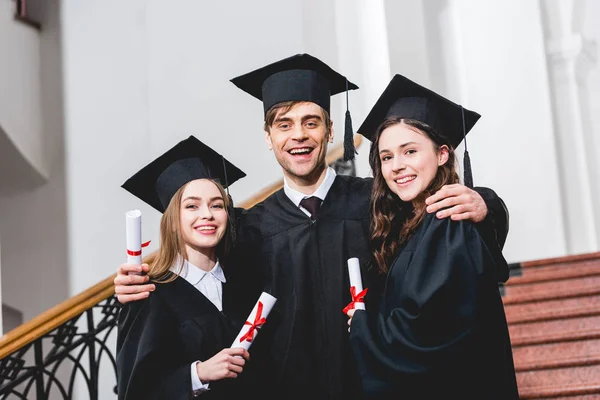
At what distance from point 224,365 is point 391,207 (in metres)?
0.85

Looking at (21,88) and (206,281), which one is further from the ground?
(21,88)

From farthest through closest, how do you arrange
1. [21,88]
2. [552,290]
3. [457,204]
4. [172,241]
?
[21,88] < [552,290] < [172,241] < [457,204]

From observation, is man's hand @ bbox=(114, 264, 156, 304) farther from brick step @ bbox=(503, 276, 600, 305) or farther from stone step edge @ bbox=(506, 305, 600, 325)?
brick step @ bbox=(503, 276, 600, 305)

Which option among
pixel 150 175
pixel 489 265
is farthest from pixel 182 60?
pixel 489 265

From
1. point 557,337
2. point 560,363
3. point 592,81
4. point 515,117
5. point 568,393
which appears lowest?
point 568,393

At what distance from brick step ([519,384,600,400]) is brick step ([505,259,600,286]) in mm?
1598

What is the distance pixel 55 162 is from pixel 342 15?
315 cm

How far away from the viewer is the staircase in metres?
4.29

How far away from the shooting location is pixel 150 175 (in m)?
3.22

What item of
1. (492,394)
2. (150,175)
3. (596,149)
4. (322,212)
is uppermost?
(596,149)

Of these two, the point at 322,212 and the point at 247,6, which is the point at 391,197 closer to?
the point at 322,212

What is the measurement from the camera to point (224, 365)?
2656 mm

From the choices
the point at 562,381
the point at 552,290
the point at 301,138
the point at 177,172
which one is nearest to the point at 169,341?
the point at 177,172

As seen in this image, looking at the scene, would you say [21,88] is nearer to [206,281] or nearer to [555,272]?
[555,272]
